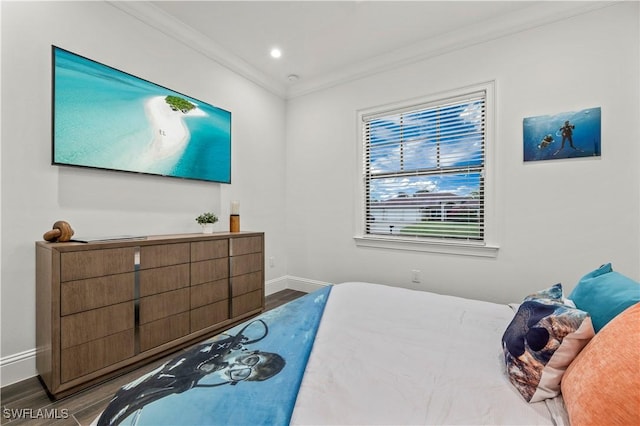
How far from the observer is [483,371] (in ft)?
3.31

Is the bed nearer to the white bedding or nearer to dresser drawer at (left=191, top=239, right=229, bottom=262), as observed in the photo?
the white bedding

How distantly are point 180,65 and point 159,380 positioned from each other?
2.75m

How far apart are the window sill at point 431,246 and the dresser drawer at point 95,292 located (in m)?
2.30

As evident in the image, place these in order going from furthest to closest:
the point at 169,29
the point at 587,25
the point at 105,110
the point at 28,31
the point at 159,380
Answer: the point at 169,29, the point at 587,25, the point at 105,110, the point at 28,31, the point at 159,380

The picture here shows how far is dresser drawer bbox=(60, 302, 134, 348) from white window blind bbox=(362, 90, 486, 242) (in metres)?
2.44

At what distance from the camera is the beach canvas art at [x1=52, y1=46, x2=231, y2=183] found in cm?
192

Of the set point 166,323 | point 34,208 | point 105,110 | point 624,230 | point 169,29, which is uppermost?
point 169,29

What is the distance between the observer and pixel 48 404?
157 cm

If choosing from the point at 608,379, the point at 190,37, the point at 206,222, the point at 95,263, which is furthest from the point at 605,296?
the point at 190,37

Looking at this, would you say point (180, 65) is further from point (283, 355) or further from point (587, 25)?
point (587, 25)

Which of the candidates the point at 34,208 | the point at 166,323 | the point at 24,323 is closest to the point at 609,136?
the point at 166,323

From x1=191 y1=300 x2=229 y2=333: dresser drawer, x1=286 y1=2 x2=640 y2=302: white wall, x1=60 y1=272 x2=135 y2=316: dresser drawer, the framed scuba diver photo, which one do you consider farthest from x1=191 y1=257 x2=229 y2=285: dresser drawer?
the framed scuba diver photo

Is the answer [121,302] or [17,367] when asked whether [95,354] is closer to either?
[121,302]

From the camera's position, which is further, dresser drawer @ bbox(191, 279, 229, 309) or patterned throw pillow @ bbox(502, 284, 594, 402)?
dresser drawer @ bbox(191, 279, 229, 309)
